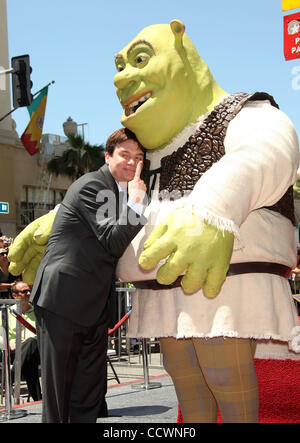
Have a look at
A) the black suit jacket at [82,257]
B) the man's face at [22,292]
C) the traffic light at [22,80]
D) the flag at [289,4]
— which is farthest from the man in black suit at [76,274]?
the traffic light at [22,80]

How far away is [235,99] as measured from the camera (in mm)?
2576

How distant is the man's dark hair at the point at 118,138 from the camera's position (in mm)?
2732

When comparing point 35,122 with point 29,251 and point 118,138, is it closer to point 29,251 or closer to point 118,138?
point 29,251

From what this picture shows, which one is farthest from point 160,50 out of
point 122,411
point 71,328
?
point 122,411

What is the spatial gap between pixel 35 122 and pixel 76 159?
7.94 metres

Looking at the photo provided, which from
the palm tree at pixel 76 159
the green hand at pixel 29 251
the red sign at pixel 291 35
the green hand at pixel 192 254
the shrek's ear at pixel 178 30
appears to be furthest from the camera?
the palm tree at pixel 76 159

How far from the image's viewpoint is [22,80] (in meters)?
10.3

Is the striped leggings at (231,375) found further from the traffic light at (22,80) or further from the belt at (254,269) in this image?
the traffic light at (22,80)

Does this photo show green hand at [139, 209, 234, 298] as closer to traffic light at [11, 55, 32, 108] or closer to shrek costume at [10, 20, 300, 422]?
shrek costume at [10, 20, 300, 422]

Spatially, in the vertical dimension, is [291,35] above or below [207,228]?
above

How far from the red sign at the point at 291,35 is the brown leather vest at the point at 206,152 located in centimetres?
590

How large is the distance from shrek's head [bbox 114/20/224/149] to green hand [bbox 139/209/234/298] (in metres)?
0.71

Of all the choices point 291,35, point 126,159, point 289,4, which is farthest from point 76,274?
point 291,35
